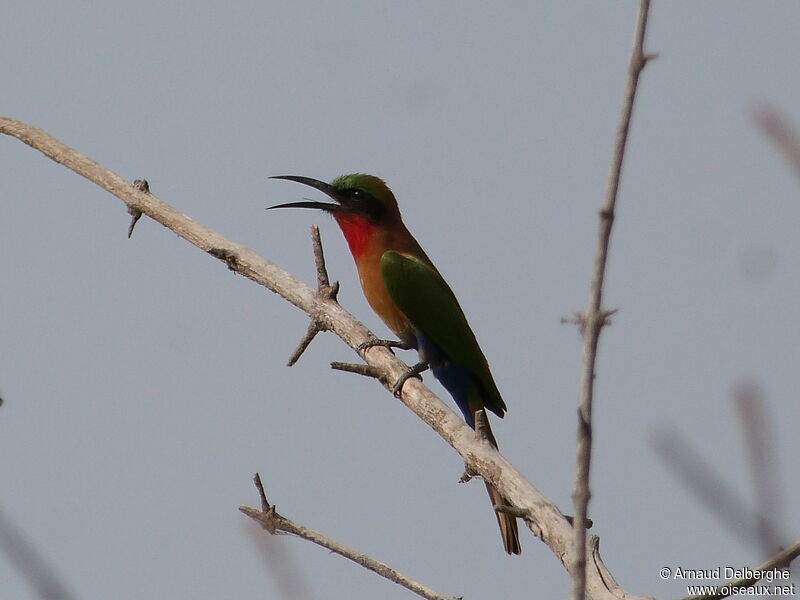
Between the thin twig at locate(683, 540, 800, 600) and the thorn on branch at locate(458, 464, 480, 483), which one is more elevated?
the thorn on branch at locate(458, 464, 480, 483)

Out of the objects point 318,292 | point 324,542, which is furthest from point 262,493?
point 318,292

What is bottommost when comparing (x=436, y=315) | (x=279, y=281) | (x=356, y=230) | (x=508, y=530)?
(x=508, y=530)

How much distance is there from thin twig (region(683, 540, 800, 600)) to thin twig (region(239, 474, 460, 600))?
904 millimetres

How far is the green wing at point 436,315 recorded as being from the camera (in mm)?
5480

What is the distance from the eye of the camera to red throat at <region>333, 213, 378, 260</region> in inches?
231

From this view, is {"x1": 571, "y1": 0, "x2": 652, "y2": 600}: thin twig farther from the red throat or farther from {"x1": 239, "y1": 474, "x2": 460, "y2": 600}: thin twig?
the red throat

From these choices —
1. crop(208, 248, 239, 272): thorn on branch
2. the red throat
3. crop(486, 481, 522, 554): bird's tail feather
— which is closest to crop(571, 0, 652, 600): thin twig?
crop(486, 481, 522, 554): bird's tail feather

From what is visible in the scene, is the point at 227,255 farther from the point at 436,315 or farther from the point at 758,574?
the point at 758,574

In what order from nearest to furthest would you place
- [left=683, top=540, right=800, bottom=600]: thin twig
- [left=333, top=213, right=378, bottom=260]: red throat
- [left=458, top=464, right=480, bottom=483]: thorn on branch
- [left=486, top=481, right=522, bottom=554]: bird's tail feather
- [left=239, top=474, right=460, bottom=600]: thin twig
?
1. [left=683, top=540, right=800, bottom=600]: thin twig
2. [left=239, top=474, right=460, bottom=600]: thin twig
3. [left=458, top=464, right=480, bottom=483]: thorn on branch
4. [left=486, top=481, right=522, bottom=554]: bird's tail feather
5. [left=333, top=213, right=378, bottom=260]: red throat

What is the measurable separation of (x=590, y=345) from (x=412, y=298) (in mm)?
4030

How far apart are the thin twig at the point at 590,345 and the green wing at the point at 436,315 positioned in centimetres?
388

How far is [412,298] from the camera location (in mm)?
5523

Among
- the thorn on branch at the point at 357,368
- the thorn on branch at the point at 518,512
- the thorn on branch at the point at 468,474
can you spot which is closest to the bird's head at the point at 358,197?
the thorn on branch at the point at 357,368

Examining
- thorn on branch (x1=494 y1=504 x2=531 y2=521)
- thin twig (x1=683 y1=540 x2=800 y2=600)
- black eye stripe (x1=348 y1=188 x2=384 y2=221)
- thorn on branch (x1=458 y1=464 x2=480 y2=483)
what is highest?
black eye stripe (x1=348 y1=188 x2=384 y2=221)
